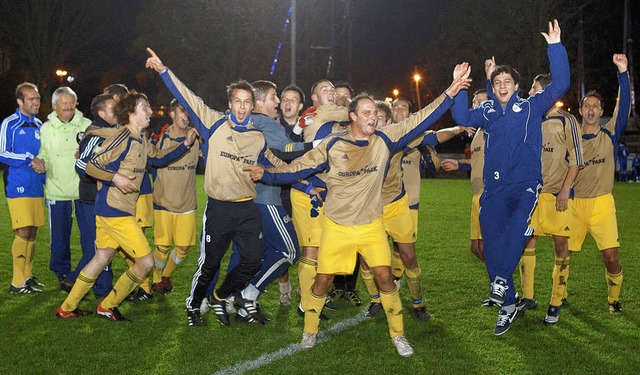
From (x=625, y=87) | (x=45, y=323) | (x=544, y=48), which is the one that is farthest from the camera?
(x=544, y=48)

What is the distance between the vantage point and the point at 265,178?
20.6 feet

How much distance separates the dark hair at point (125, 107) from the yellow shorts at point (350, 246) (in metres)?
2.23

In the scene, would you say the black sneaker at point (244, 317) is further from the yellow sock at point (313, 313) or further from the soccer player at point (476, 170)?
the soccer player at point (476, 170)

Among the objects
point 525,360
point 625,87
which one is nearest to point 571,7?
point 625,87

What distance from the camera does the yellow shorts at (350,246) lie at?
5875mm

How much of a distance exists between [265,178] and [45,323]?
261 centimetres

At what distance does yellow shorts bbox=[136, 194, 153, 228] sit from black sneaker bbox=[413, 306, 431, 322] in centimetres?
319

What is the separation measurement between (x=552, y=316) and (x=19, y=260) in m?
5.86

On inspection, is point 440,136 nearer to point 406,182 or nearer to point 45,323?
point 406,182

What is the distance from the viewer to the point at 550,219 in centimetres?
747

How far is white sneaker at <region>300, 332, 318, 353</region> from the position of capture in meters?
6.09

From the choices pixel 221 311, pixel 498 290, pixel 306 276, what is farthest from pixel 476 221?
pixel 221 311

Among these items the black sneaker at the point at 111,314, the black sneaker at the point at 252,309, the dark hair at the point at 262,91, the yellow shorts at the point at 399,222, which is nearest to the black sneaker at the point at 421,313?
the yellow shorts at the point at 399,222

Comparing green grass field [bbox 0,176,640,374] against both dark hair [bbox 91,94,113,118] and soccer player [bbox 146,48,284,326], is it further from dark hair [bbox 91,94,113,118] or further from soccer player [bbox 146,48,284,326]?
dark hair [bbox 91,94,113,118]
